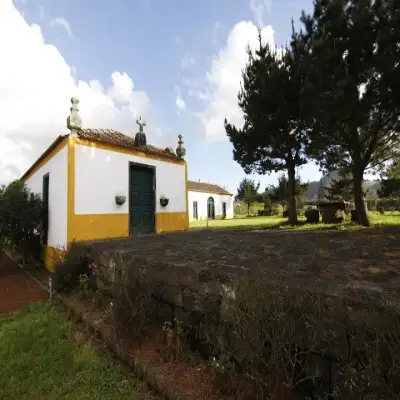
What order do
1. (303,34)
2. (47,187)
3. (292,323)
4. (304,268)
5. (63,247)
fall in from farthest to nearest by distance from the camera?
(303,34)
(47,187)
(63,247)
(304,268)
(292,323)

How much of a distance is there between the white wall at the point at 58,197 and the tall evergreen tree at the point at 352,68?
27.6 ft

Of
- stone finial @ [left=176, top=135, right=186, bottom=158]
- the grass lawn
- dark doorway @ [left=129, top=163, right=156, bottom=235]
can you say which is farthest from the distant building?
dark doorway @ [left=129, top=163, right=156, bottom=235]

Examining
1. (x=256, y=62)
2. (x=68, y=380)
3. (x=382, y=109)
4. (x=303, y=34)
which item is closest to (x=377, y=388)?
(x=68, y=380)

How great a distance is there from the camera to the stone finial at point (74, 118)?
6.59 meters

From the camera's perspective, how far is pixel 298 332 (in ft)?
5.37

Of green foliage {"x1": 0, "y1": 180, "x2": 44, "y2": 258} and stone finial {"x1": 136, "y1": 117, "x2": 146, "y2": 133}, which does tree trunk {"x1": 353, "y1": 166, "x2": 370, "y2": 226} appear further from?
green foliage {"x1": 0, "y1": 180, "x2": 44, "y2": 258}

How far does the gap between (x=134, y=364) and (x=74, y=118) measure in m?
6.13

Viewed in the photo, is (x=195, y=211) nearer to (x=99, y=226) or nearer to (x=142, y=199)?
(x=142, y=199)

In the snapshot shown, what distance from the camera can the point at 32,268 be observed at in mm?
8000

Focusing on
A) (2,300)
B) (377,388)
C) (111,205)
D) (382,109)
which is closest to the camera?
(377,388)

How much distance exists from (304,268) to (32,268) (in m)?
8.45

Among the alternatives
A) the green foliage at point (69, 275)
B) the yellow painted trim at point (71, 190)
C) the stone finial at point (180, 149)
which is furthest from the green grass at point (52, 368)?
the stone finial at point (180, 149)

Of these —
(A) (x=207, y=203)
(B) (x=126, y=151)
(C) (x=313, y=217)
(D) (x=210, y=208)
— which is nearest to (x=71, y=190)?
(B) (x=126, y=151)

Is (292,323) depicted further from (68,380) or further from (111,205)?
(111,205)
